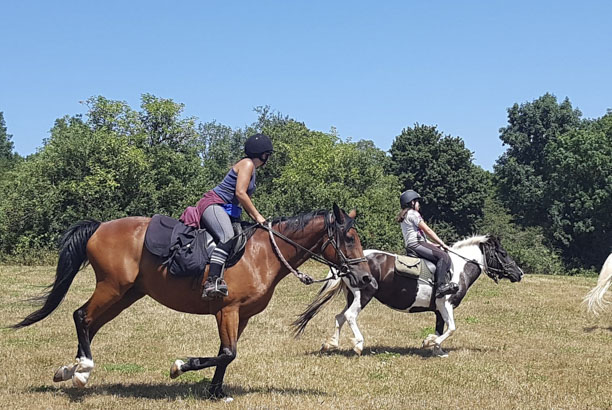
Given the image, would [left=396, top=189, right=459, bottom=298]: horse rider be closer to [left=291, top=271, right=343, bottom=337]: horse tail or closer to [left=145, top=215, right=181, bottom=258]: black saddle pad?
[left=291, top=271, right=343, bottom=337]: horse tail

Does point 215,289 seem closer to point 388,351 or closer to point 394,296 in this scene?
point 394,296

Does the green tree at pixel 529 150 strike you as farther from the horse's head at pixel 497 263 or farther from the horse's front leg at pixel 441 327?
the horse's front leg at pixel 441 327

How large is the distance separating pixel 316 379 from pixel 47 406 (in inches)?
146

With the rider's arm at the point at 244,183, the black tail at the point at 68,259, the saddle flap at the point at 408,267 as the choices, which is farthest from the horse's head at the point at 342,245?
the saddle flap at the point at 408,267

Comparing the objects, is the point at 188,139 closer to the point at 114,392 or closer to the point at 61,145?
the point at 61,145

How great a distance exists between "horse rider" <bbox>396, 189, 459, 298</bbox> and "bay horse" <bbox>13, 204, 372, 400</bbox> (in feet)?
12.3

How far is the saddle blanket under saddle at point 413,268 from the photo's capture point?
1209 centimetres

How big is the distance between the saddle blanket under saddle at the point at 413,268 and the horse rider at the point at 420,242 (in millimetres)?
Result: 147

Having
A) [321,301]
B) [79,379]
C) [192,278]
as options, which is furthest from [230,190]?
[321,301]

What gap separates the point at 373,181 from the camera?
200 ft

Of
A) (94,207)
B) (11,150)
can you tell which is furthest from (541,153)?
(11,150)

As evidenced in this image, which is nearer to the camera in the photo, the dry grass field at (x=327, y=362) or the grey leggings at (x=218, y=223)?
the grey leggings at (x=218, y=223)

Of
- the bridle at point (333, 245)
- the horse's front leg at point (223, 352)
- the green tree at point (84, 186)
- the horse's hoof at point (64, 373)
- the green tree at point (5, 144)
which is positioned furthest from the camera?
the green tree at point (5, 144)

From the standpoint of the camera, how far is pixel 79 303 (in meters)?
18.8
